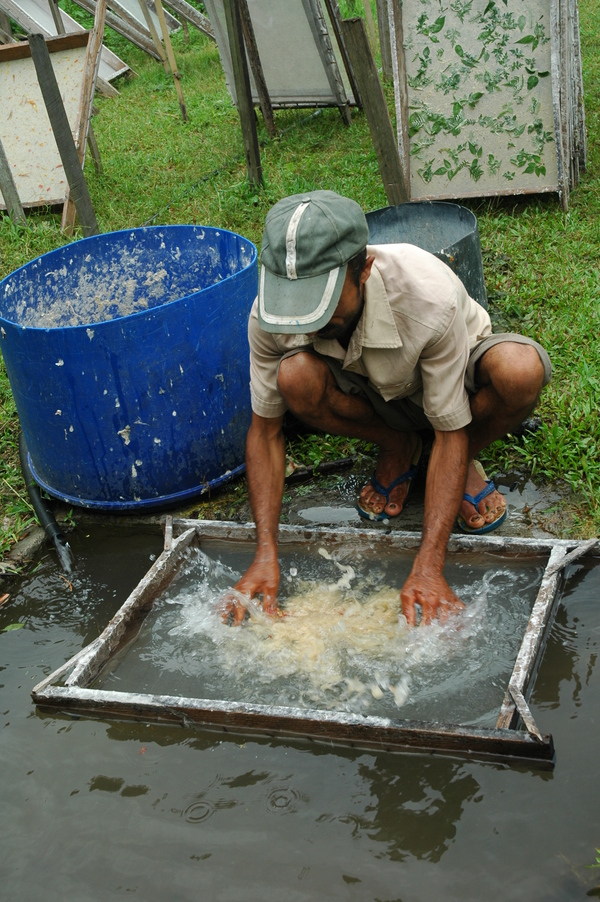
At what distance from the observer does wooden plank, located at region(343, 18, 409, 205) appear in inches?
136

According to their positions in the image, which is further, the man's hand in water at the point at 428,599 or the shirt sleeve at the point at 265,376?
the shirt sleeve at the point at 265,376

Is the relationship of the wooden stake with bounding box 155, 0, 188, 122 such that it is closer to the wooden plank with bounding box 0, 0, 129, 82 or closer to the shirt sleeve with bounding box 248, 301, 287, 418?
the wooden plank with bounding box 0, 0, 129, 82

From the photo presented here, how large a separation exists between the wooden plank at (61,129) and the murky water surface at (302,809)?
3.52 metres

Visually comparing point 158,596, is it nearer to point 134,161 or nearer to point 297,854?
point 297,854

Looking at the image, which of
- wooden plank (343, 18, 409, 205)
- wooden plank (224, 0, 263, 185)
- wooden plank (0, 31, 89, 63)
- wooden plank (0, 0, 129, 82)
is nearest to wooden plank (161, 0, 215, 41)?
wooden plank (0, 0, 129, 82)

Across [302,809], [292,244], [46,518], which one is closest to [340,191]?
[46,518]

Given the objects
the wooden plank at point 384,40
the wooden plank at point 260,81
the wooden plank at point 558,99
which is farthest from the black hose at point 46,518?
the wooden plank at point 384,40

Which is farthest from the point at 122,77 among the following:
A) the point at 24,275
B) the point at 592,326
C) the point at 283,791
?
the point at 283,791

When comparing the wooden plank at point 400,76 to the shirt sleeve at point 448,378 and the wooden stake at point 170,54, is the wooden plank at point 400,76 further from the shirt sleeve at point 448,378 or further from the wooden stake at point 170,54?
the wooden stake at point 170,54

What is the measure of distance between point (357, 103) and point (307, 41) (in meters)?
0.70

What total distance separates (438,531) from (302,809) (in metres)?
0.80

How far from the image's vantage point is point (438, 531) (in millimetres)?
2189

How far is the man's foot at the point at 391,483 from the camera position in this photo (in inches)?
111

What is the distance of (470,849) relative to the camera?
170 cm
